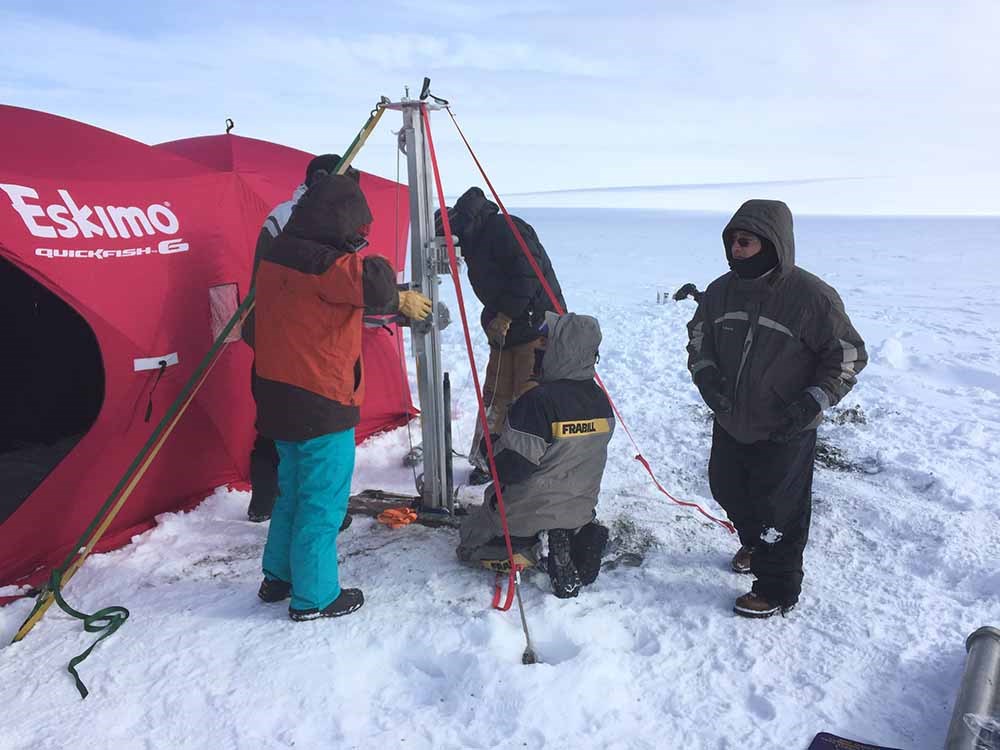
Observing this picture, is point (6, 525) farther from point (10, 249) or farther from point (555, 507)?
point (555, 507)

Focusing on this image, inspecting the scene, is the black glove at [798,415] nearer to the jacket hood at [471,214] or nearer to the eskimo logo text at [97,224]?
the jacket hood at [471,214]

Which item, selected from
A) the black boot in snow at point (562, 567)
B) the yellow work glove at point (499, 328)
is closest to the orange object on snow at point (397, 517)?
the black boot in snow at point (562, 567)

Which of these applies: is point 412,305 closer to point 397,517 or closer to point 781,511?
point 397,517

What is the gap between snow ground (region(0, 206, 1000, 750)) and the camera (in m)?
2.54

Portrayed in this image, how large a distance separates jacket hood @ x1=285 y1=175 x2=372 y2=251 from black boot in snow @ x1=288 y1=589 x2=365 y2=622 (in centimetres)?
150

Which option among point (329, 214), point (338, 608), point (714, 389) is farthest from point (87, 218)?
point (714, 389)

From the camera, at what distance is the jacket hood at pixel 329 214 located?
293 cm

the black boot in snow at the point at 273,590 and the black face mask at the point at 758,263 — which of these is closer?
the black face mask at the point at 758,263

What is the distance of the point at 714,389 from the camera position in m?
3.30

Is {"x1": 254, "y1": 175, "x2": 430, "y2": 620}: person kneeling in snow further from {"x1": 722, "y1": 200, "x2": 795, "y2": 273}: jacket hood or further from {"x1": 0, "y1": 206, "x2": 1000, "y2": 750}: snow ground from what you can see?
{"x1": 722, "y1": 200, "x2": 795, "y2": 273}: jacket hood

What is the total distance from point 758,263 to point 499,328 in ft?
5.91

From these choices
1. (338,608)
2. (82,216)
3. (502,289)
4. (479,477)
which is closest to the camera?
(338,608)

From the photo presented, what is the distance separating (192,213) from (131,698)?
2.52 metres

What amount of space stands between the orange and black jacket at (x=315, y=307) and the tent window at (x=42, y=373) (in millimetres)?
1285
